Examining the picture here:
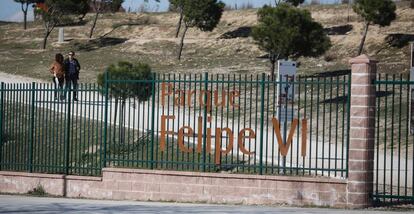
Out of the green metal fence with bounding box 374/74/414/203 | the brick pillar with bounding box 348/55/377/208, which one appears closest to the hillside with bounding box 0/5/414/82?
the green metal fence with bounding box 374/74/414/203

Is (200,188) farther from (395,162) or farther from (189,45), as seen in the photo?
(189,45)

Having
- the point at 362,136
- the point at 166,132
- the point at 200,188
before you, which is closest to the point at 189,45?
the point at 166,132

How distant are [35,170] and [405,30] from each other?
95.1ft

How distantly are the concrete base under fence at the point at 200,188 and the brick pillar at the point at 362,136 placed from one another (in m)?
0.25

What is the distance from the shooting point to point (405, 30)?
141 ft

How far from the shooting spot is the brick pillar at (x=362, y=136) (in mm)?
14328

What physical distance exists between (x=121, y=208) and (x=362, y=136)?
4.52 m

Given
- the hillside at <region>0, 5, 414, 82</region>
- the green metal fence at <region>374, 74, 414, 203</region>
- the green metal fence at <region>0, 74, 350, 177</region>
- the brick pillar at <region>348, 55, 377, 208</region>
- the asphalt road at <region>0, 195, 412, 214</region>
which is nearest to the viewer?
the asphalt road at <region>0, 195, 412, 214</region>

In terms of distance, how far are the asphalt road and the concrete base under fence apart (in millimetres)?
403

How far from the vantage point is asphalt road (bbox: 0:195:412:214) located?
13.9 meters

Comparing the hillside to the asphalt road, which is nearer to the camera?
the asphalt road

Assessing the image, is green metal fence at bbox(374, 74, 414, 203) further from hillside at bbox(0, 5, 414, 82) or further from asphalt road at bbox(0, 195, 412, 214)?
hillside at bbox(0, 5, 414, 82)

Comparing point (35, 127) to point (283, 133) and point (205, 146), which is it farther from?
point (283, 133)

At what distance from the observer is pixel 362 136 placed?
14367 mm
